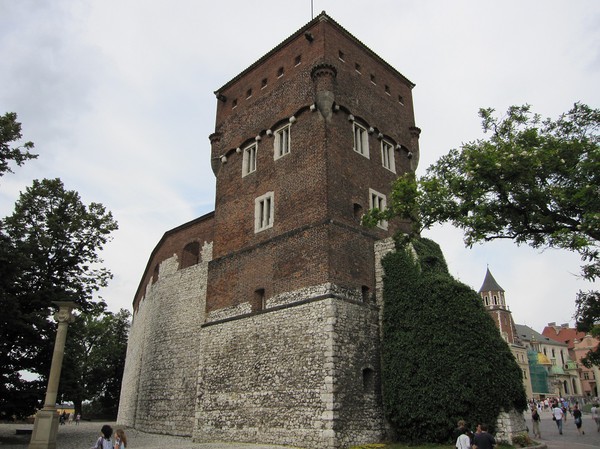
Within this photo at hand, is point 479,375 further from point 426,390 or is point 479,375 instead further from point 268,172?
point 268,172

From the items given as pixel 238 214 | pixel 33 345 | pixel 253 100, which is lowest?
pixel 33 345

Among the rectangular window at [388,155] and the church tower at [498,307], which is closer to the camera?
the rectangular window at [388,155]

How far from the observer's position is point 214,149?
978 inches

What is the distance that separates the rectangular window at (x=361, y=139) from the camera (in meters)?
21.1

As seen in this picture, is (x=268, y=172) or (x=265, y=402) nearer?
(x=265, y=402)

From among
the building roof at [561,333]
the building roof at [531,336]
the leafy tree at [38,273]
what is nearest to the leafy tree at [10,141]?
the leafy tree at [38,273]

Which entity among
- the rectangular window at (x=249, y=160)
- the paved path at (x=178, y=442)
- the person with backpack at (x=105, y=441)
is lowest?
the paved path at (x=178, y=442)

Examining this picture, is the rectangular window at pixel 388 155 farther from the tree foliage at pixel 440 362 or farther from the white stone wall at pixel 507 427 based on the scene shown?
the white stone wall at pixel 507 427

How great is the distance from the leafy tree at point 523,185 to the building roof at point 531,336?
85382 mm

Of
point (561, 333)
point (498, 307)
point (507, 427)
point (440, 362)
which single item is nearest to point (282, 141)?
point (440, 362)

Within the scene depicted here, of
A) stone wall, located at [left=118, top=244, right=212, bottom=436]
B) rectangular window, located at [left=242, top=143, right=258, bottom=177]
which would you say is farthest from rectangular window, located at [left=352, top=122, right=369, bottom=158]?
stone wall, located at [left=118, top=244, right=212, bottom=436]

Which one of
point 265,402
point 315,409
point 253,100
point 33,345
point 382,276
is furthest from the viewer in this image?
point 253,100

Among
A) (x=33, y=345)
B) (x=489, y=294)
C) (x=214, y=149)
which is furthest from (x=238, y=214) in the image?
(x=489, y=294)

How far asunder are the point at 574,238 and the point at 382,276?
8.32 m
